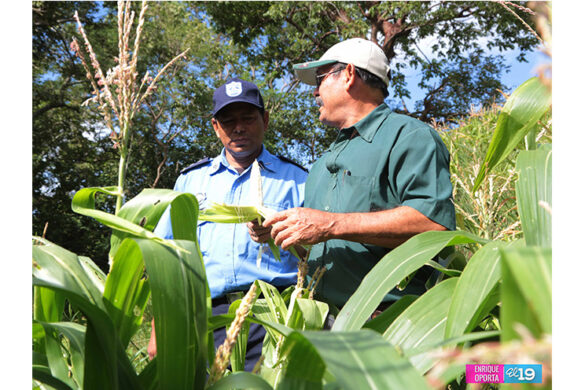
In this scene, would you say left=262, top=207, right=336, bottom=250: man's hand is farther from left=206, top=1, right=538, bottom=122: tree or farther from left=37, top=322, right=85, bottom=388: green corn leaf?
left=206, top=1, right=538, bottom=122: tree

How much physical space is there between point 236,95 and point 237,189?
1.70 ft

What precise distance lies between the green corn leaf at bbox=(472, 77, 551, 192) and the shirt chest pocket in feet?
2.26

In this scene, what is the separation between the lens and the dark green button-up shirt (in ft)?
4.62

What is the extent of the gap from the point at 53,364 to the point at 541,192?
90 cm

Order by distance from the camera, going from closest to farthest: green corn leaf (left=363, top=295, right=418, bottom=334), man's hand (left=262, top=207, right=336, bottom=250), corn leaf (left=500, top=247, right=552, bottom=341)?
corn leaf (left=500, top=247, right=552, bottom=341) → green corn leaf (left=363, top=295, right=418, bottom=334) → man's hand (left=262, top=207, right=336, bottom=250)

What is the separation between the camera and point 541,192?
0.65 metres

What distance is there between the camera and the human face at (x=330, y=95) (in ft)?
5.97

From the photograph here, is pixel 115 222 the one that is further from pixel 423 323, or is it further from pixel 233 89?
pixel 233 89

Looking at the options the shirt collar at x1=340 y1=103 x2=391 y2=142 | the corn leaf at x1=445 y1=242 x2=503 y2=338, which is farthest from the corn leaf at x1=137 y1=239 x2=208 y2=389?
the shirt collar at x1=340 y1=103 x2=391 y2=142

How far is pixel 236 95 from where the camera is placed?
2.39m

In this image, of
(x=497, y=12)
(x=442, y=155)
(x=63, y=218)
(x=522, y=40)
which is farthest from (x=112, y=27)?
(x=442, y=155)

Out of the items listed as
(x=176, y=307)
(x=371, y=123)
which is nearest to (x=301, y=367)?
(x=176, y=307)

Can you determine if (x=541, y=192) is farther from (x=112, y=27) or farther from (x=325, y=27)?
(x=112, y=27)

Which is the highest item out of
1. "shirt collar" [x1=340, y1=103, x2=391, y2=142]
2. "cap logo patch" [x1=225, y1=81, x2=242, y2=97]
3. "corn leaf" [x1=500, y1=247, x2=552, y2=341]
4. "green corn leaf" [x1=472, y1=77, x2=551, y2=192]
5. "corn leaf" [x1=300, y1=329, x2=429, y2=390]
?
"cap logo patch" [x1=225, y1=81, x2=242, y2=97]
